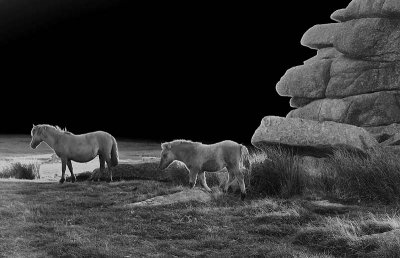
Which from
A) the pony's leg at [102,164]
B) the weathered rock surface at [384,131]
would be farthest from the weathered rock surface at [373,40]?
the pony's leg at [102,164]

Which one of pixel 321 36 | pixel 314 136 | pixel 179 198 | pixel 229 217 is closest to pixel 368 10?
pixel 321 36

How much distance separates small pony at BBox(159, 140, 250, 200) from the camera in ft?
44.4

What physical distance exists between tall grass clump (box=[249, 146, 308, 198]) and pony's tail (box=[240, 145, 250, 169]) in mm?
406

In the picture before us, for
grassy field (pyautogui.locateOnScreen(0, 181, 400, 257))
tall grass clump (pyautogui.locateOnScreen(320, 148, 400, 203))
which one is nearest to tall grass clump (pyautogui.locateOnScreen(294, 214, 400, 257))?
grassy field (pyautogui.locateOnScreen(0, 181, 400, 257))

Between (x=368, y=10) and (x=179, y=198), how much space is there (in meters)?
14.3

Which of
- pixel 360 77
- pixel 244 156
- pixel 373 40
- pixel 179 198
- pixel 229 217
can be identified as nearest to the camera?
pixel 229 217

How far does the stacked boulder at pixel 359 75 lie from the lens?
2303 cm

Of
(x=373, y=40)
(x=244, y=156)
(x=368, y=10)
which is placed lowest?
(x=244, y=156)

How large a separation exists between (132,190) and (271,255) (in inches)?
272

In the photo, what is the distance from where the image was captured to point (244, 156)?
13914 millimetres

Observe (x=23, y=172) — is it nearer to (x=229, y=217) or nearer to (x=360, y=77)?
(x=229, y=217)

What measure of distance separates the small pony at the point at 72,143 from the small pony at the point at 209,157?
101 inches

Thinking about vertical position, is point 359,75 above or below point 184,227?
above

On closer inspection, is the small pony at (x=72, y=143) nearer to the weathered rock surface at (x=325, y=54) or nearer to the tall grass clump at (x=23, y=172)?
the tall grass clump at (x=23, y=172)
